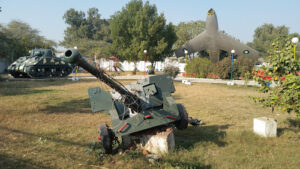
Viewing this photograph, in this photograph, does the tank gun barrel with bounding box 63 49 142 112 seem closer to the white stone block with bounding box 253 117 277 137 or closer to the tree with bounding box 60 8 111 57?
the white stone block with bounding box 253 117 277 137

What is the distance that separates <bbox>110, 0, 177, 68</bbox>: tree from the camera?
31.9m

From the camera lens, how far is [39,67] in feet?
74.4

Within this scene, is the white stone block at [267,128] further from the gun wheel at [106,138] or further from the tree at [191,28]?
the tree at [191,28]

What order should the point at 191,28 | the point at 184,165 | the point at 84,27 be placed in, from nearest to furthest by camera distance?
the point at 184,165 → the point at 191,28 → the point at 84,27

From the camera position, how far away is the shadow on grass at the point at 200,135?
221 inches

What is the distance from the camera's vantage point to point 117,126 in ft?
17.1

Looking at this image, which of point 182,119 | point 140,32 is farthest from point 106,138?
point 140,32

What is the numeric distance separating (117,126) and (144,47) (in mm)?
27102

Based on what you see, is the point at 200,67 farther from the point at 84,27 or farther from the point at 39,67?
the point at 84,27

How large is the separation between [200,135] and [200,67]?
21.5 m

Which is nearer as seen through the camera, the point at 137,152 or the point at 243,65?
the point at 137,152

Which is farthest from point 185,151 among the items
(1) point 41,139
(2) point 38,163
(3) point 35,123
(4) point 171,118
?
(3) point 35,123

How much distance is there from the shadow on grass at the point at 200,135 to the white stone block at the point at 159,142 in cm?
39

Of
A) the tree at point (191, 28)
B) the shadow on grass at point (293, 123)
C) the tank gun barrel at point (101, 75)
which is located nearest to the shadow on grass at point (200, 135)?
the tank gun barrel at point (101, 75)
